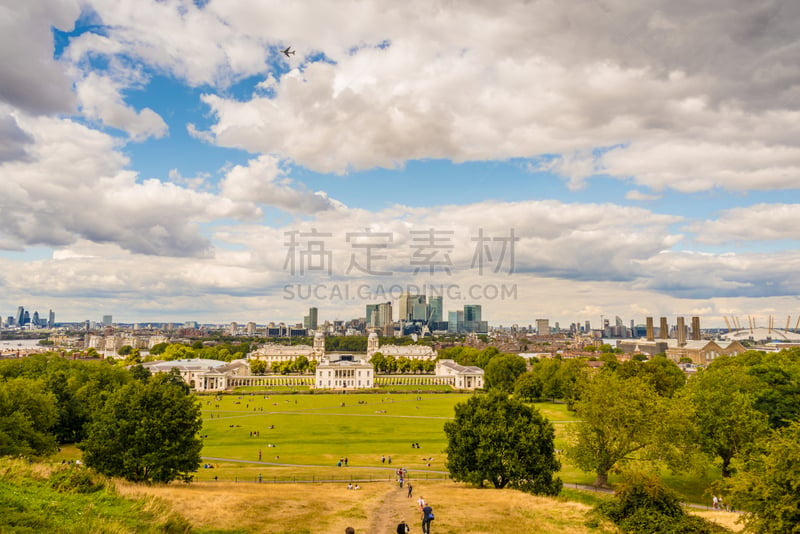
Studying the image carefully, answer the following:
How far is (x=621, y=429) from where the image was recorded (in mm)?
36906

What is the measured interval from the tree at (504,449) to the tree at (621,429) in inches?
216

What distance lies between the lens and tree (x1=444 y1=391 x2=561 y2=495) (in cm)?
3175

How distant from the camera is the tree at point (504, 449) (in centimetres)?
3175

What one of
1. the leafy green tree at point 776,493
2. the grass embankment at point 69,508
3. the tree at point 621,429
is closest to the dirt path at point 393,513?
the grass embankment at point 69,508

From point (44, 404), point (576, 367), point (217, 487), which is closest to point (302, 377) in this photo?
point (576, 367)

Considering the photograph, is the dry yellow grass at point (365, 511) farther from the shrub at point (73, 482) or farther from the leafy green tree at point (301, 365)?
the leafy green tree at point (301, 365)

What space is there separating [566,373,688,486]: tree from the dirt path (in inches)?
586

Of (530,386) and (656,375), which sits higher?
(656,375)

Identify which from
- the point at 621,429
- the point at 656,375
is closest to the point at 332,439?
the point at 621,429

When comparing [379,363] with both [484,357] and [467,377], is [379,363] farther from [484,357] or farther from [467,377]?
[467,377]

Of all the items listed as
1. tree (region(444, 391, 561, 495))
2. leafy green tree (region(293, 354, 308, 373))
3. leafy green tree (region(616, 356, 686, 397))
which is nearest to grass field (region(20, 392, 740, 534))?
tree (region(444, 391, 561, 495))

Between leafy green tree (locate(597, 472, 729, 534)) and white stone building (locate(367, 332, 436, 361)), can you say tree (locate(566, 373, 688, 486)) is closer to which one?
leafy green tree (locate(597, 472, 729, 534))

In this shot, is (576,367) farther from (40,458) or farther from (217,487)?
(40,458)

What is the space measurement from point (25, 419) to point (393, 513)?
99.8ft
